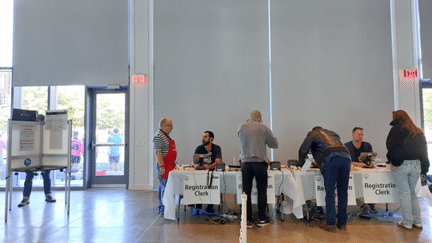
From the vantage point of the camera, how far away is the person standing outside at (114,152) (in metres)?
6.36

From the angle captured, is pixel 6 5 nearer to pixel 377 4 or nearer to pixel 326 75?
pixel 326 75

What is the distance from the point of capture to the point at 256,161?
3.39 metres

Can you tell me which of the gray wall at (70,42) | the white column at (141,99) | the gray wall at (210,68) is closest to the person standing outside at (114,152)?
the white column at (141,99)

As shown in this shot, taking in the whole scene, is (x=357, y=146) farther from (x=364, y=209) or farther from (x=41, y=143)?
→ (x=41, y=143)

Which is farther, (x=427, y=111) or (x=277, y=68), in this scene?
(x=277, y=68)

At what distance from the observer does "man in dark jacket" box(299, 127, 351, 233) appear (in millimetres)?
3186

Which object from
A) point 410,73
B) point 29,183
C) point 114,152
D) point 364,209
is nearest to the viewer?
point 364,209

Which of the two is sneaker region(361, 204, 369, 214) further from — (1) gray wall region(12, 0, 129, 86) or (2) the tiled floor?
(1) gray wall region(12, 0, 129, 86)

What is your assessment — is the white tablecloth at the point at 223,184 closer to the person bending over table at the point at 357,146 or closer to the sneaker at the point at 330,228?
the sneaker at the point at 330,228


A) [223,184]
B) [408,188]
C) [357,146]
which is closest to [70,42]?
[223,184]

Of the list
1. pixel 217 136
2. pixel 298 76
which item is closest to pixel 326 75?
pixel 298 76

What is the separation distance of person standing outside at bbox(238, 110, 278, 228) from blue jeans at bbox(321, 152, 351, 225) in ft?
2.30

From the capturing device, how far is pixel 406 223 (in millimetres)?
3334

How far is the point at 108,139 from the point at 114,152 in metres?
0.34
